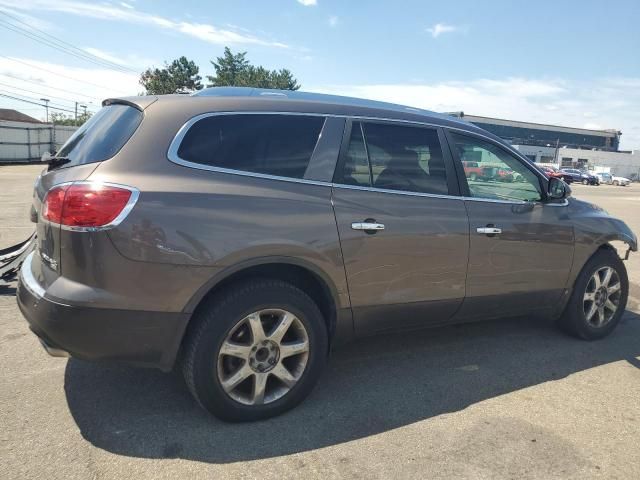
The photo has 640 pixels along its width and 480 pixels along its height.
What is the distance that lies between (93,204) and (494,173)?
2.94 metres

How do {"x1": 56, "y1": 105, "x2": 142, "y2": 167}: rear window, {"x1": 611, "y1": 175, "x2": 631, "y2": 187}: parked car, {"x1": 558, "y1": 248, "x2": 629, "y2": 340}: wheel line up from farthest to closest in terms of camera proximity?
1. {"x1": 611, "y1": 175, "x2": 631, "y2": 187}: parked car
2. {"x1": 558, "y1": 248, "x2": 629, "y2": 340}: wheel
3. {"x1": 56, "y1": 105, "x2": 142, "y2": 167}: rear window

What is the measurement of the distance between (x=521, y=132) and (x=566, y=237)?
11164cm

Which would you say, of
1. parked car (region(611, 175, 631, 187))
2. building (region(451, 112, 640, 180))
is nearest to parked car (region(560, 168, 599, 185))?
parked car (region(611, 175, 631, 187))

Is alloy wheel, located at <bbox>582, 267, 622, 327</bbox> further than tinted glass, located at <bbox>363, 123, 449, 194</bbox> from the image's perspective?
Yes

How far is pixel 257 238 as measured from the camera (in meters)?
2.75

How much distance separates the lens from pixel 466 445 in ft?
9.24

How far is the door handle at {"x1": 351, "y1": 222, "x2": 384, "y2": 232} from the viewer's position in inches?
122

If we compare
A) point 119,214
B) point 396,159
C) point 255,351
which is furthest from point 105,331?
point 396,159

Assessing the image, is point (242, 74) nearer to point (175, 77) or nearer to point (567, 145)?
point (175, 77)

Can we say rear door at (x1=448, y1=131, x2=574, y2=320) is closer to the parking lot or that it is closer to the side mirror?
the side mirror

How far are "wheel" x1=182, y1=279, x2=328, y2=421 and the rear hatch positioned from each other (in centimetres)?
83

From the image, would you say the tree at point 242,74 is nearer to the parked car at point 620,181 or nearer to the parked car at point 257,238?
the parked car at point 620,181

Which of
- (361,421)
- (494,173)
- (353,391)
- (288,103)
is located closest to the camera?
(361,421)

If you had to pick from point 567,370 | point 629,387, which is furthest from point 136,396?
point 629,387
